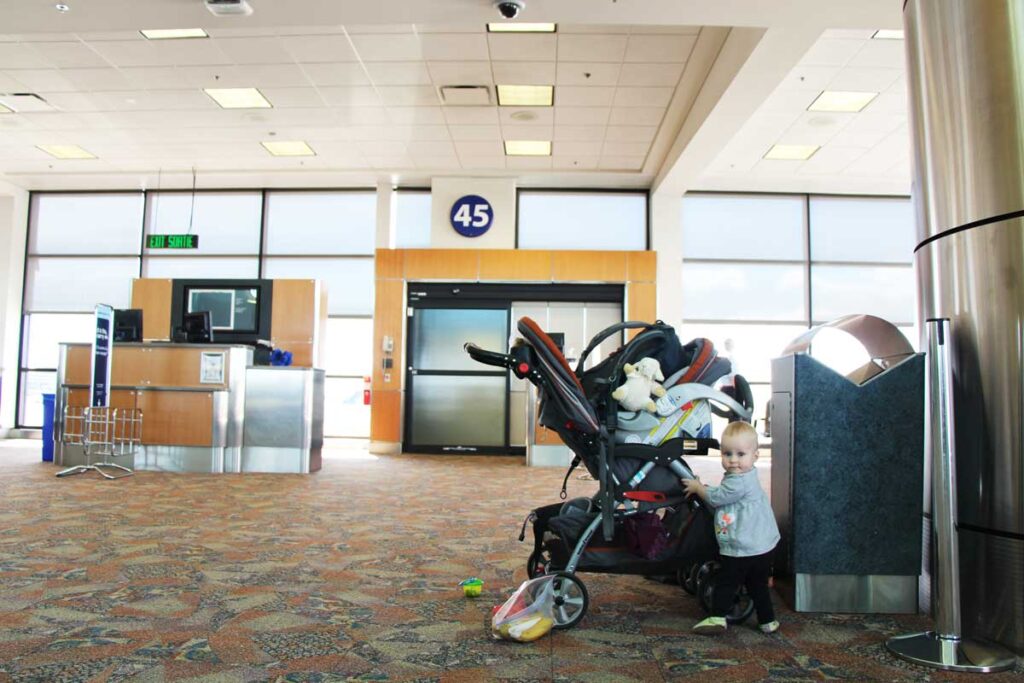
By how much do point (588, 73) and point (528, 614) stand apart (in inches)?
246

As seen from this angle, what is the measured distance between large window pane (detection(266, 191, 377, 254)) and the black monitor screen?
1.42 m

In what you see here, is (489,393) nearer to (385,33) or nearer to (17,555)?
(385,33)

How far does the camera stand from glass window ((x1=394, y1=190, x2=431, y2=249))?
11227mm

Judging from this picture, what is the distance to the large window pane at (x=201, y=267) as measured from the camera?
446 inches

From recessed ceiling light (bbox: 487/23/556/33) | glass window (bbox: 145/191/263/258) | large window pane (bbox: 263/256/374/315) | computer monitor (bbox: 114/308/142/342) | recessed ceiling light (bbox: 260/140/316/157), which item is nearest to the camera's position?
recessed ceiling light (bbox: 487/23/556/33)

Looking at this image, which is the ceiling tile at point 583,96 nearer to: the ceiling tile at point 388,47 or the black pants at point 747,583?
the ceiling tile at point 388,47

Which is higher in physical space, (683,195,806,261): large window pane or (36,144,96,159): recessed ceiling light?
(36,144,96,159): recessed ceiling light

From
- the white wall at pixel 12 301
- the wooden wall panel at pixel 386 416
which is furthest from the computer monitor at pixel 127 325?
the white wall at pixel 12 301

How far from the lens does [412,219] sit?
11.3 m

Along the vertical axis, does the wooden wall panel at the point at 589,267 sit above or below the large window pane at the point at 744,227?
below

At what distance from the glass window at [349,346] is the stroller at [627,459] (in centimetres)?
881

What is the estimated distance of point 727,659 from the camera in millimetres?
2170

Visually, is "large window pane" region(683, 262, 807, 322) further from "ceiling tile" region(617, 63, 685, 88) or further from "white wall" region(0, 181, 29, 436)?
"white wall" region(0, 181, 29, 436)

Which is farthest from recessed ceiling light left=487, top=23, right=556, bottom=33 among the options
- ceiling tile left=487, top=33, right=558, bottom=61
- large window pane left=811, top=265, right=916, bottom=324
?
large window pane left=811, top=265, right=916, bottom=324
